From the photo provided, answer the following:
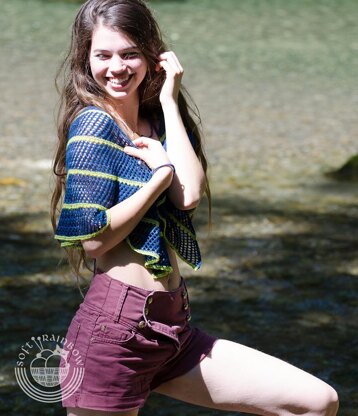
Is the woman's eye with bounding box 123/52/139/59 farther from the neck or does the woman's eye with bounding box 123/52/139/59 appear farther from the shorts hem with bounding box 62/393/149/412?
the shorts hem with bounding box 62/393/149/412

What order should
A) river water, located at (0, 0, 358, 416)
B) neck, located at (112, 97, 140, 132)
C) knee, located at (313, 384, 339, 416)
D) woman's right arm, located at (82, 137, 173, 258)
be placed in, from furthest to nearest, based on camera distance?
river water, located at (0, 0, 358, 416), neck, located at (112, 97, 140, 132), knee, located at (313, 384, 339, 416), woman's right arm, located at (82, 137, 173, 258)

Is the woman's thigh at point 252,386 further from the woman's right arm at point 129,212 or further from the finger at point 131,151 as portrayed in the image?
the finger at point 131,151

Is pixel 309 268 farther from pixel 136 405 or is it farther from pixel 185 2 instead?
pixel 185 2

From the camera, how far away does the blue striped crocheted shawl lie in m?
2.71

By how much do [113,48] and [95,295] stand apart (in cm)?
69

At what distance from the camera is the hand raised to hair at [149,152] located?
279cm

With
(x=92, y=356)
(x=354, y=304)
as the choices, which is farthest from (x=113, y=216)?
(x=354, y=304)

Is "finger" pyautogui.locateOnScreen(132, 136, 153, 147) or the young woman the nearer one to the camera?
the young woman

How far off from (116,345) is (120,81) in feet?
2.46

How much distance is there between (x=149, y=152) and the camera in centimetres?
281

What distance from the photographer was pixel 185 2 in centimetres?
1744

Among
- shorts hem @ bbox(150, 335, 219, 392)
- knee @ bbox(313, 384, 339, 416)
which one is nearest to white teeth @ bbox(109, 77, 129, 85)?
shorts hem @ bbox(150, 335, 219, 392)

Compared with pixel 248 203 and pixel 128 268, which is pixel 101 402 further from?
pixel 248 203

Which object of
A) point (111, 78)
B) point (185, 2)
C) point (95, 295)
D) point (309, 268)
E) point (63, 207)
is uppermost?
point (111, 78)
